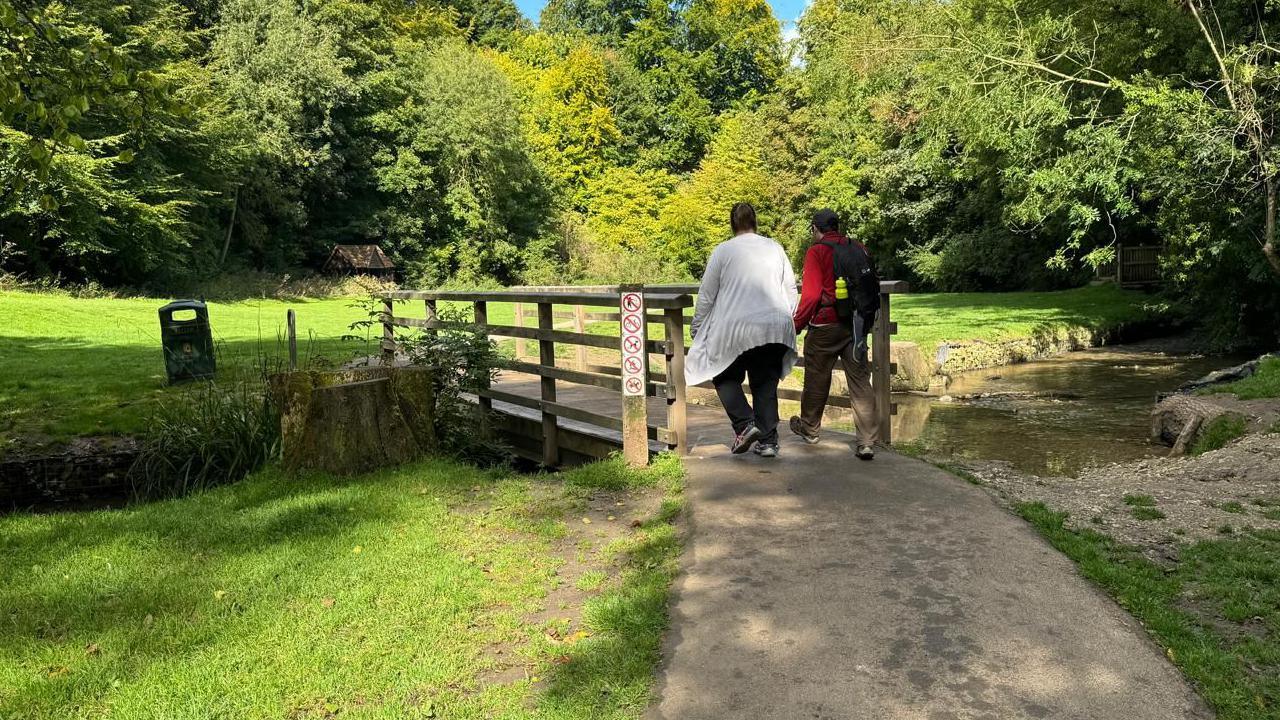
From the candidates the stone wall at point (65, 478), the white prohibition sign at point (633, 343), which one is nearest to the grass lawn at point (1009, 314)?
the white prohibition sign at point (633, 343)

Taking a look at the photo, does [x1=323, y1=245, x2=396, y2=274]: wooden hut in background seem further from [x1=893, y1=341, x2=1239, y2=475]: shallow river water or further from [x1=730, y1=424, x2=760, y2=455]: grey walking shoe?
[x1=730, y1=424, x2=760, y2=455]: grey walking shoe

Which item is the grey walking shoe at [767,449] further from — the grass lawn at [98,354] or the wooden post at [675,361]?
the grass lawn at [98,354]

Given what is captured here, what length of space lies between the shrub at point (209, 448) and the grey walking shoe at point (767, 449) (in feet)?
14.2

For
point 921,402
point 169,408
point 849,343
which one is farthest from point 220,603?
point 921,402

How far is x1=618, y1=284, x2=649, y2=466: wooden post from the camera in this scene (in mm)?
6730

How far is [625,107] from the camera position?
64875mm

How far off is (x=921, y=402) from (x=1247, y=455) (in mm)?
6467

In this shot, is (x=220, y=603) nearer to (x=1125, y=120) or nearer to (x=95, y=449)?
(x=95, y=449)

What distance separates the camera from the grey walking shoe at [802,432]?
722 cm

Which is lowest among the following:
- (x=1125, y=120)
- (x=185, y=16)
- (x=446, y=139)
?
(x=1125, y=120)

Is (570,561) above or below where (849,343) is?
below

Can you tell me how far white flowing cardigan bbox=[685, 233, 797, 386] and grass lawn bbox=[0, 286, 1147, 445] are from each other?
5.22 meters

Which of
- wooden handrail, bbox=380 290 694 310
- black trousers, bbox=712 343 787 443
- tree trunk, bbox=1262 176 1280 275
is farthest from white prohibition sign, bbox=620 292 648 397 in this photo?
tree trunk, bbox=1262 176 1280 275

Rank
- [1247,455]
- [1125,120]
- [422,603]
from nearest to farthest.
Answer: [422,603] < [1247,455] < [1125,120]
